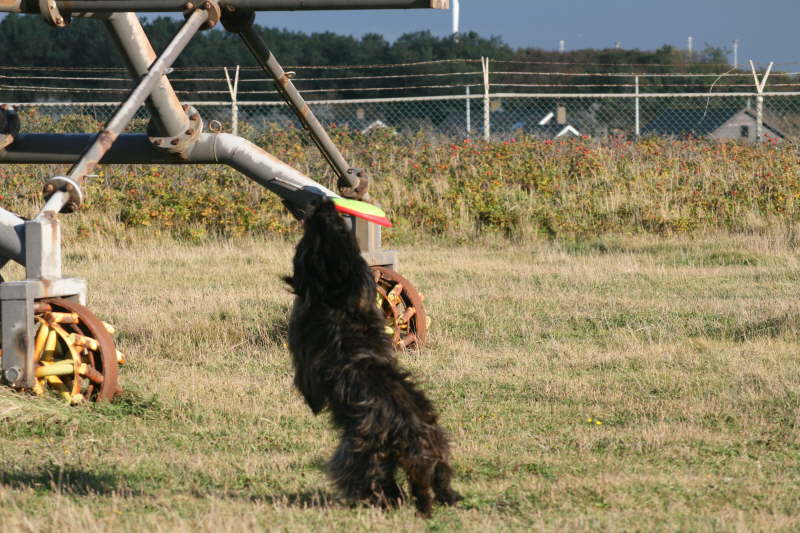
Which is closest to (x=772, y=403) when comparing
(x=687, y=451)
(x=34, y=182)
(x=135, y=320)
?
(x=687, y=451)

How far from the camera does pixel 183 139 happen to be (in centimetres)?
722

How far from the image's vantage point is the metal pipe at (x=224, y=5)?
236 inches

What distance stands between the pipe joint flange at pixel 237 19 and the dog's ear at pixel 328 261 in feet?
9.66

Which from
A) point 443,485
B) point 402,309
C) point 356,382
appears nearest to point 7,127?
point 402,309

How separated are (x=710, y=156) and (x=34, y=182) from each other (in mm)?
10974

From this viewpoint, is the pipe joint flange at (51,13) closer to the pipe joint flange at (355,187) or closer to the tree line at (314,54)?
the pipe joint flange at (355,187)

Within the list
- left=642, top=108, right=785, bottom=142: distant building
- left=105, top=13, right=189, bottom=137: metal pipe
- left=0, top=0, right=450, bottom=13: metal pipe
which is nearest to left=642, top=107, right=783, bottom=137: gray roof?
left=642, top=108, right=785, bottom=142: distant building

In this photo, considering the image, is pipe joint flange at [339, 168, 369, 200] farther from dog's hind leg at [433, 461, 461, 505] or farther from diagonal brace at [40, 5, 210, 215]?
dog's hind leg at [433, 461, 461, 505]

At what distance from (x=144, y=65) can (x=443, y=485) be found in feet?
13.3

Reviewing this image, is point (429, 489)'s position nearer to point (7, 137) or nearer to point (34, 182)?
point (7, 137)

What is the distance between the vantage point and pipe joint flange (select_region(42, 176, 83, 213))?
229 inches

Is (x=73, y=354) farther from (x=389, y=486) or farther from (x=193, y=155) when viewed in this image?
(x=389, y=486)

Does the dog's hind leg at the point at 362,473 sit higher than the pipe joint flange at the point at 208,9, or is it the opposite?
the pipe joint flange at the point at 208,9

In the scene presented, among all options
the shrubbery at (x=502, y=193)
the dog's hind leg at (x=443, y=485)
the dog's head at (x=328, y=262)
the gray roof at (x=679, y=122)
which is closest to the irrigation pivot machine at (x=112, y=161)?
the dog's head at (x=328, y=262)
